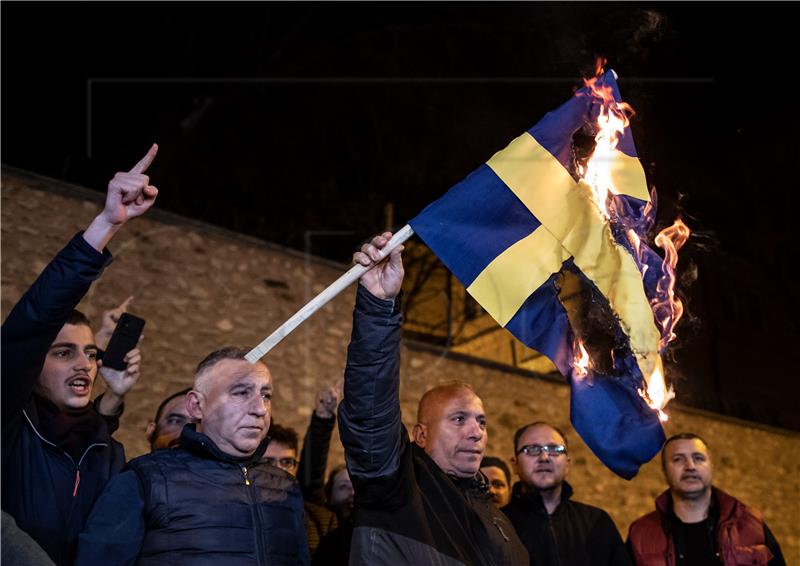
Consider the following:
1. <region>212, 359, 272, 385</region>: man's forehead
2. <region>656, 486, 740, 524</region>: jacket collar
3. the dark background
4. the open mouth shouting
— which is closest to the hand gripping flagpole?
<region>212, 359, 272, 385</region>: man's forehead

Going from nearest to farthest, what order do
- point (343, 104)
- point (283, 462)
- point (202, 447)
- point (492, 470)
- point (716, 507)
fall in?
1. point (202, 447)
2. point (283, 462)
3. point (716, 507)
4. point (492, 470)
5. point (343, 104)

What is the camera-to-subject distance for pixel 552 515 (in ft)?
16.1

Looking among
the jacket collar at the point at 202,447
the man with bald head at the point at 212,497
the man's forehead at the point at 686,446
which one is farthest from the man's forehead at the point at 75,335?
the man's forehead at the point at 686,446

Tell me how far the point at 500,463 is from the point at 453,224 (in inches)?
102

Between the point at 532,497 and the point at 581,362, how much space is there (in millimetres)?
1640

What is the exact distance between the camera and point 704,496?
5.30 m

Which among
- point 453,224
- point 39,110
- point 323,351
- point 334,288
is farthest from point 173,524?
point 39,110

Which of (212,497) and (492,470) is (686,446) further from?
(212,497)

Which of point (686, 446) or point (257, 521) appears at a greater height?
point (686, 446)

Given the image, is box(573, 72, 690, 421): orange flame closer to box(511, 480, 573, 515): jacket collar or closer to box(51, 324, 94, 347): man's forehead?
box(511, 480, 573, 515): jacket collar

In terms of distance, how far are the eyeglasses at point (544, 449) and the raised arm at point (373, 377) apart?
2017 millimetres

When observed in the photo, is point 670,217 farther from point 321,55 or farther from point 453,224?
point 321,55

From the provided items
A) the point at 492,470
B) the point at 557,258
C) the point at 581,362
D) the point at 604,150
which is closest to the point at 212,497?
the point at 581,362

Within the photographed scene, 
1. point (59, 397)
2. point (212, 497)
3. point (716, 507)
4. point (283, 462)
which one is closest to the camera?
point (212, 497)
